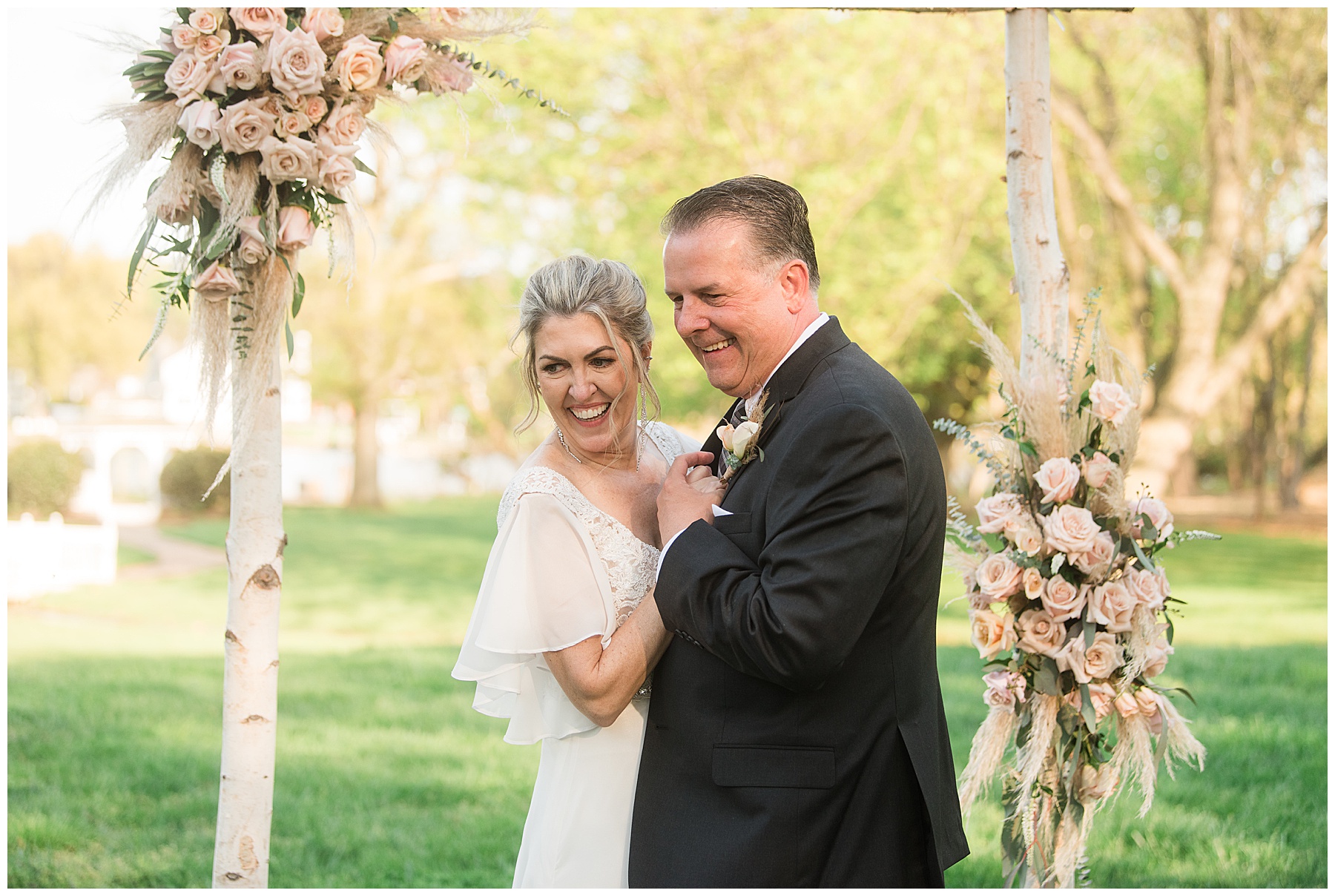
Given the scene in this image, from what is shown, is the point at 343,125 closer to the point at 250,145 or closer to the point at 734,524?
the point at 250,145

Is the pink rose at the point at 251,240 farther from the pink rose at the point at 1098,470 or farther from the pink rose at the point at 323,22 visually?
the pink rose at the point at 1098,470

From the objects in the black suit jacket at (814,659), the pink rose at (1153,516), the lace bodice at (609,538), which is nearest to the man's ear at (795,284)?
the black suit jacket at (814,659)

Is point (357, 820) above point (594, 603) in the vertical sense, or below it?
below

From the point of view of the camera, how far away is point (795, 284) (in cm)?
269

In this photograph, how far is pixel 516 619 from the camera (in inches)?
108

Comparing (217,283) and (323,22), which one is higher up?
(323,22)

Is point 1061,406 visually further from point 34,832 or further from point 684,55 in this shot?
point 684,55

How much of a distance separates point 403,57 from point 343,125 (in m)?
0.27

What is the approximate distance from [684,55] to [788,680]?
1329cm

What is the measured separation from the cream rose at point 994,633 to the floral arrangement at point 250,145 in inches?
91.7

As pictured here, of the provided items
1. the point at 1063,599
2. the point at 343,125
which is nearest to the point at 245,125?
Answer: the point at 343,125

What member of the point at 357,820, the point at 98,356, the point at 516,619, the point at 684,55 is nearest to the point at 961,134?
the point at 684,55

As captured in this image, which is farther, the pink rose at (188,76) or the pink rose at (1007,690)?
the pink rose at (1007,690)

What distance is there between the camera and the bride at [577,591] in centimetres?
274
